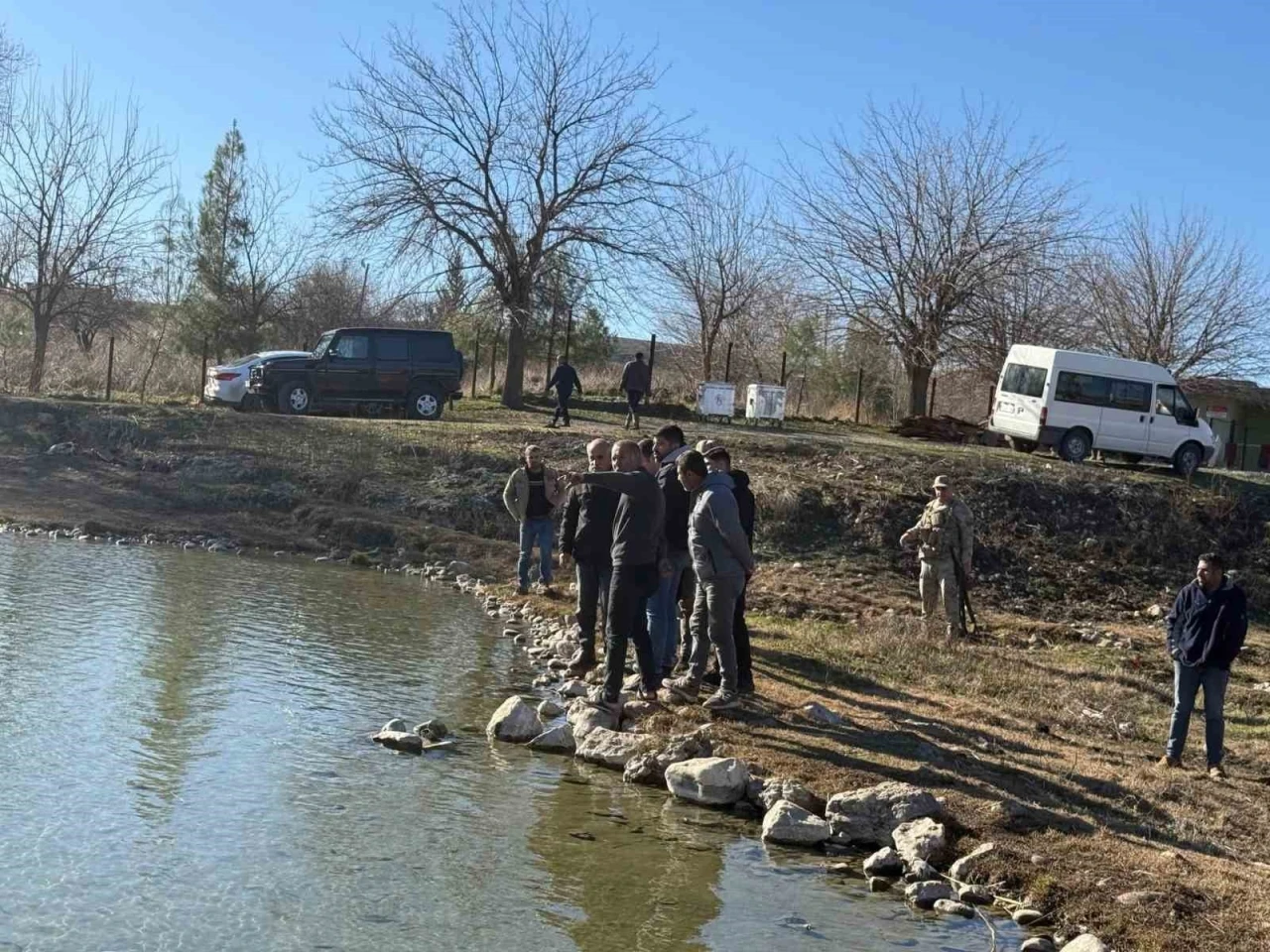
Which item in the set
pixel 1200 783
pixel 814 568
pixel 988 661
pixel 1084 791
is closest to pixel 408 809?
pixel 1084 791

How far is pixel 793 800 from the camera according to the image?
27.8ft

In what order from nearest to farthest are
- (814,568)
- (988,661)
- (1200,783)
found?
(1200,783) → (988,661) → (814,568)

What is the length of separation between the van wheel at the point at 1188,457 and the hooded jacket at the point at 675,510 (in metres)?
18.9

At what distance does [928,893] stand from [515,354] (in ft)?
83.7

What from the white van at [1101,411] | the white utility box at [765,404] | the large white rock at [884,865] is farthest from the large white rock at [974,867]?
the white utility box at [765,404]

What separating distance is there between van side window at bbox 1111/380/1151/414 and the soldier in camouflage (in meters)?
13.4

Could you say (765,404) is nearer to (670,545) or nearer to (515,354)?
(515,354)

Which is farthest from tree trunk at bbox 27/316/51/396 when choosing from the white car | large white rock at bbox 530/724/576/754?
large white rock at bbox 530/724/576/754

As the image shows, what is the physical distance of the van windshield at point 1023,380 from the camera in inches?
1059

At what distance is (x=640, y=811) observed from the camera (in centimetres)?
841

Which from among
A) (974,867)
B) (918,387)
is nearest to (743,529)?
(974,867)

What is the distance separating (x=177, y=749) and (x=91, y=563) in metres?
8.55

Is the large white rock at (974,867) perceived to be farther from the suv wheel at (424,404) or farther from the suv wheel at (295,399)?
the suv wheel at (295,399)

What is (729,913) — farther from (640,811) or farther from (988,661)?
(988,661)
